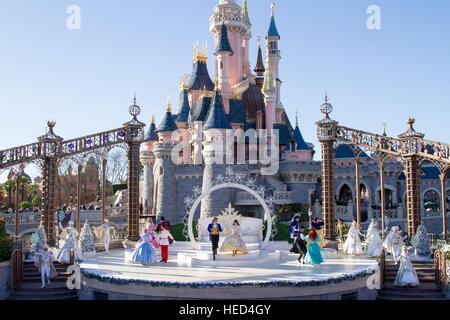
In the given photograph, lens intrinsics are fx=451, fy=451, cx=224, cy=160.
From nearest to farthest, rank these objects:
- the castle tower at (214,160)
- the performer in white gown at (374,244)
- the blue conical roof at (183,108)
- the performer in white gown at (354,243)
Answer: the performer in white gown at (374,244) → the performer in white gown at (354,243) → the castle tower at (214,160) → the blue conical roof at (183,108)

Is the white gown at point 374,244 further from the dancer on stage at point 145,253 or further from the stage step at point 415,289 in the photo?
the dancer on stage at point 145,253

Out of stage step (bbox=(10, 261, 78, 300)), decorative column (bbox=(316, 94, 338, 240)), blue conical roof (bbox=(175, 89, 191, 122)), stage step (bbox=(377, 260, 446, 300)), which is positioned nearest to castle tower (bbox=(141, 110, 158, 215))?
blue conical roof (bbox=(175, 89, 191, 122))

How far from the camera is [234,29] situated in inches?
1619

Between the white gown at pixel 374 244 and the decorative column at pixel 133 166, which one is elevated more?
the decorative column at pixel 133 166

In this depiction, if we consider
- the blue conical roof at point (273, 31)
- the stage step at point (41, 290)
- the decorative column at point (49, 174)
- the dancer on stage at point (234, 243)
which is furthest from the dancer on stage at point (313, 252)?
the blue conical roof at point (273, 31)

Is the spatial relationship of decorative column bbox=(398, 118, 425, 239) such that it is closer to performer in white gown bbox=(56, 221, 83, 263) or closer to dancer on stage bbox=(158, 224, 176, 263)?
dancer on stage bbox=(158, 224, 176, 263)

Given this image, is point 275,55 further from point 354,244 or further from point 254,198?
point 354,244

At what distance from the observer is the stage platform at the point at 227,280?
949cm

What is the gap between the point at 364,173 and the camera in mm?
34906

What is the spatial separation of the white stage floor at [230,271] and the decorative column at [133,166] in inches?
153

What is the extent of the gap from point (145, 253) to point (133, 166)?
6.15m

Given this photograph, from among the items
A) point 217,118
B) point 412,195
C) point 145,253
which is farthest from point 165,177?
point 412,195

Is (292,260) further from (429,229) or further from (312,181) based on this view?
(312,181)
